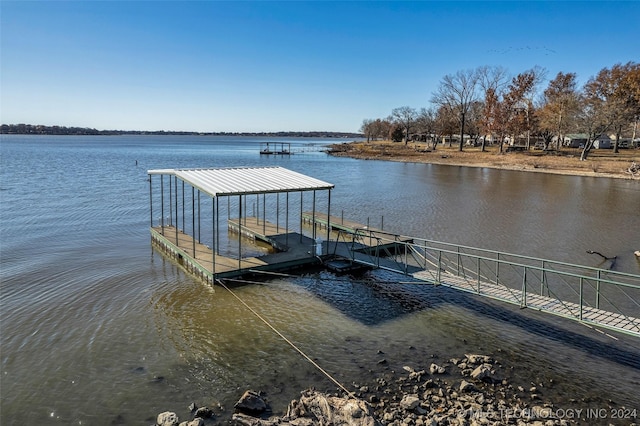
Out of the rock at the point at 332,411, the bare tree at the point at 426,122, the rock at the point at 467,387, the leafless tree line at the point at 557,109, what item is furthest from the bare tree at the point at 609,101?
the rock at the point at 332,411

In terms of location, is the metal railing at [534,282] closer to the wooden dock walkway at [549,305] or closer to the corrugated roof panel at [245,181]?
the wooden dock walkway at [549,305]

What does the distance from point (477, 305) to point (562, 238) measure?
11.0 meters

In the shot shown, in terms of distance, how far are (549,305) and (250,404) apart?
296 inches

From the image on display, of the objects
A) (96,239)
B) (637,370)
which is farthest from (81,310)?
(637,370)

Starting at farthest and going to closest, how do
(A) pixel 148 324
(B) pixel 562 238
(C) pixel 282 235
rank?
1. (B) pixel 562 238
2. (C) pixel 282 235
3. (A) pixel 148 324

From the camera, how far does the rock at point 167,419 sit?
770 cm

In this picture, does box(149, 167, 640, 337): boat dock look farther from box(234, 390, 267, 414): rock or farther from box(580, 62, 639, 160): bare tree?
box(580, 62, 639, 160): bare tree

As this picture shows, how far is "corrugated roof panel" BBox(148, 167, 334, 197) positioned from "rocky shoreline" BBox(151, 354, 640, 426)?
7.46 metres

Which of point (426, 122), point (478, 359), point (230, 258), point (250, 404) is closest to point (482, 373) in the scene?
point (478, 359)

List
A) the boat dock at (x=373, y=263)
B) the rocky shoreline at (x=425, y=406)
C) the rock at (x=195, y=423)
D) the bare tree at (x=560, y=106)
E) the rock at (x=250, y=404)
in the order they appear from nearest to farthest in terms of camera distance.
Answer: the rocky shoreline at (x=425, y=406)
the rock at (x=195, y=423)
the rock at (x=250, y=404)
the boat dock at (x=373, y=263)
the bare tree at (x=560, y=106)

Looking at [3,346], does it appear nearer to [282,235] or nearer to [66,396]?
[66,396]

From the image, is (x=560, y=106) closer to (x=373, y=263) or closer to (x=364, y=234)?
(x=364, y=234)

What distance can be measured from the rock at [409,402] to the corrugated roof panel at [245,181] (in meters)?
8.30

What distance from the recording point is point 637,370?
31.9ft
